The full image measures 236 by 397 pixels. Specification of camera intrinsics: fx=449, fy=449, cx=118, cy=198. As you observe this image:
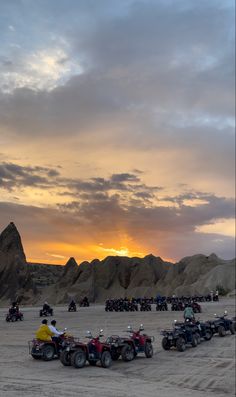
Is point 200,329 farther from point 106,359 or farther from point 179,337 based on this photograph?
point 106,359

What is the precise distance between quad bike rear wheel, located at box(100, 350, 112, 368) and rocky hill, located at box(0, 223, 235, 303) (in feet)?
259

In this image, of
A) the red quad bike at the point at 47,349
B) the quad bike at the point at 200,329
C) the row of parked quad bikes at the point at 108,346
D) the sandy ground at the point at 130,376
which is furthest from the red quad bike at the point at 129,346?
the quad bike at the point at 200,329

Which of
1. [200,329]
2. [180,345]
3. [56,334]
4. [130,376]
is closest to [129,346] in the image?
[56,334]

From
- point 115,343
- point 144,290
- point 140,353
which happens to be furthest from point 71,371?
point 144,290

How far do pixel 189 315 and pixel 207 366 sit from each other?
777 cm

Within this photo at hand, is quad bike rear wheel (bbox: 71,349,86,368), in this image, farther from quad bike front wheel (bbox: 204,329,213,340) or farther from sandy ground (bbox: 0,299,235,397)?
quad bike front wheel (bbox: 204,329,213,340)

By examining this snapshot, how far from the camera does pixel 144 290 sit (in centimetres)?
10431

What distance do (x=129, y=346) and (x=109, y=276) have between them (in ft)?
312

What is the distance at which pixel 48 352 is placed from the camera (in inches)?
676

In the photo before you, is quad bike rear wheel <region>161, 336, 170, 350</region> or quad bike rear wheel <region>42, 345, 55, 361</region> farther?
quad bike rear wheel <region>161, 336, 170, 350</region>

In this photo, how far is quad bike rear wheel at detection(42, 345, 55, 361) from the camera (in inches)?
668

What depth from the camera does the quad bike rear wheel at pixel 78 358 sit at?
15434 mm

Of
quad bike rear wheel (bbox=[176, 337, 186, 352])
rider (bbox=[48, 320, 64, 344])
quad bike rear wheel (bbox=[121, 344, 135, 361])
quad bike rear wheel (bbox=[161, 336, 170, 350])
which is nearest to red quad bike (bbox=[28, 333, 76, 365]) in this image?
rider (bbox=[48, 320, 64, 344])

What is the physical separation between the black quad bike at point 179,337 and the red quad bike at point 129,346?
84.4 inches
